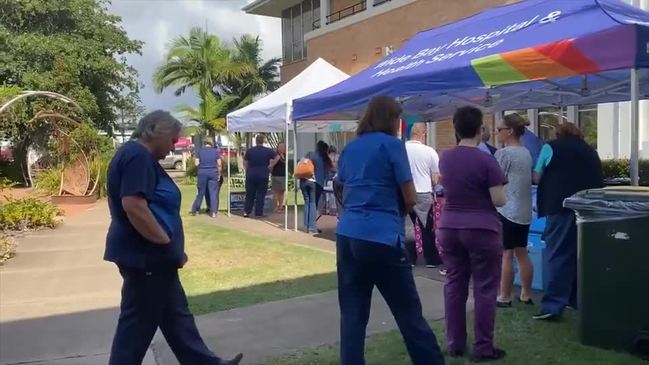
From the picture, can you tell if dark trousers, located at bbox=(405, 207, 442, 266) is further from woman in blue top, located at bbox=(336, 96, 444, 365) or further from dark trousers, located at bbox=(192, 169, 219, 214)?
dark trousers, located at bbox=(192, 169, 219, 214)

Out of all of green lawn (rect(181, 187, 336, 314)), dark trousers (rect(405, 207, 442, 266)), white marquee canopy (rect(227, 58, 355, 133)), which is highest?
white marquee canopy (rect(227, 58, 355, 133))

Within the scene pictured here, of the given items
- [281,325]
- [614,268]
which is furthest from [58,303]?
[614,268]

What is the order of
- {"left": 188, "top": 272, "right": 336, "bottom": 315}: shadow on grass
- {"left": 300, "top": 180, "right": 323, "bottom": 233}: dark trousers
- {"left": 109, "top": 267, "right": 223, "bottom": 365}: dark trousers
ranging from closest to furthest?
{"left": 109, "top": 267, "right": 223, "bottom": 365}: dark trousers → {"left": 188, "top": 272, "right": 336, "bottom": 315}: shadow on grass → {"left": 300, "top": 180, "right": 323, "bottom": 233}: dark trousers

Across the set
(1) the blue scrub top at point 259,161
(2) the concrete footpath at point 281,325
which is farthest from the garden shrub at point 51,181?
(2) the concrete footpath at point 281,325

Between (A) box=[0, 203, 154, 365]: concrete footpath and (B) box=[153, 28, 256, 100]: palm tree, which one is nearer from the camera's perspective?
(A) box=[0, 203, 154, 365]: concrete footpath

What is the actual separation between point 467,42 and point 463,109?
11.8ft

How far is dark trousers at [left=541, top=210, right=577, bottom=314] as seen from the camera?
562 cm

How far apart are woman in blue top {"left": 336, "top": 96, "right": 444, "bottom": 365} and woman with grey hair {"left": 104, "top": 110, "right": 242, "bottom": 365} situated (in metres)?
1.05

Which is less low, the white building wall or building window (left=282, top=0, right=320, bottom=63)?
building window (left=282, top=0, right=320, bottom=63)

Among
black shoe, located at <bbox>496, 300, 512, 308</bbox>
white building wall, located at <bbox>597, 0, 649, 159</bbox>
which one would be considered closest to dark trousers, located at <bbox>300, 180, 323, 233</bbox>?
white building wall, located at <bbox>597, 0, 649, 159</bbox>

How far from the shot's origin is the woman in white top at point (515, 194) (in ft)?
19.4

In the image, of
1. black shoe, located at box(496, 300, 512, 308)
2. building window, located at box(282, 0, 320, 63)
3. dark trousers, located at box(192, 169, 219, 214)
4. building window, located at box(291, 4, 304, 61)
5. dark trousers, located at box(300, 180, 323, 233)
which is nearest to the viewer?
black shoe, located at box(496, 300, 512, 308)

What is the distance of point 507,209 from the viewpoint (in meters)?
5.95

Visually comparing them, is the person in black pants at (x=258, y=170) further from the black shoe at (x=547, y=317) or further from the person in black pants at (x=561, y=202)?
the black shoe at (x=547, y=317)
